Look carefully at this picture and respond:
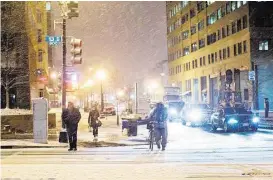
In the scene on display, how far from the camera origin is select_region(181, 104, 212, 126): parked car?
35.4 meters

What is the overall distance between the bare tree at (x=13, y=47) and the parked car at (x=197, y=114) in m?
19.8

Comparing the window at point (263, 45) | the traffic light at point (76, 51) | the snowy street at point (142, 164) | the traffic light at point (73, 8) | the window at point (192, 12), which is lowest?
the snowy street at point (142, 164)

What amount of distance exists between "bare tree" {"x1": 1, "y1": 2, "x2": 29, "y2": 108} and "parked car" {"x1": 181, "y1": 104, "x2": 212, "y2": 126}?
64.9ft

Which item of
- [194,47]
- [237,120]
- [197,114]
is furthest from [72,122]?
[194,47]

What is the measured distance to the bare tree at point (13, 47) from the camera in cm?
4794

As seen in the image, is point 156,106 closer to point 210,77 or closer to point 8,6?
point 8,6

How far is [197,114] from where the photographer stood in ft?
118

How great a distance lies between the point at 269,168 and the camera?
1132cm

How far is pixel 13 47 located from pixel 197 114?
22.3m

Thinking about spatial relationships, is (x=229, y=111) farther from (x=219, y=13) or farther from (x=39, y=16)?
(x=39, y=16)

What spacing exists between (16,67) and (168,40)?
65.4m

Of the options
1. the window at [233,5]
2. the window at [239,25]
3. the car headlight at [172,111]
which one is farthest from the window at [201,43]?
the car headlight at [172,111]

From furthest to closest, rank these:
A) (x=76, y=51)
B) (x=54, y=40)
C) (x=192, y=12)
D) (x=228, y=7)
→ (x=192, y=12) < (x=228, y=7) < (x=54, y=40) < (x=76, y=51)

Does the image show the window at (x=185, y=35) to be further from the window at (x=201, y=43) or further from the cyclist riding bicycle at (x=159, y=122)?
the cyclist riding bicycle at (x=159, y=122)
